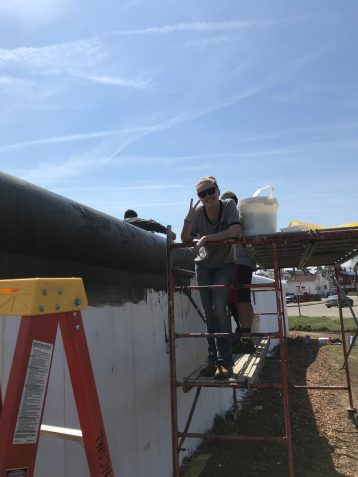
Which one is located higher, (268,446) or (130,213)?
(130,213)

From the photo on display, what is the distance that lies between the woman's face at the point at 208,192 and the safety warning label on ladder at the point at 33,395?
2.84 meters

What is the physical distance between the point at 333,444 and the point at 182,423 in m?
2.20

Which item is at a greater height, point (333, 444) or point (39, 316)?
point (39, 316)

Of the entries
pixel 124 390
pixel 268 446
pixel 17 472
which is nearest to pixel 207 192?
pixel 124 390

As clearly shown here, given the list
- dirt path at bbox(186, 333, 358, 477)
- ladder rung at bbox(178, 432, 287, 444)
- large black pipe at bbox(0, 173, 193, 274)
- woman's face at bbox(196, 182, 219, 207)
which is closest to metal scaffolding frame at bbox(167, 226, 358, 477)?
ladder rung at bbox(178, 432, 287, 444)

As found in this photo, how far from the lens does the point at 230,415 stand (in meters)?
7.26

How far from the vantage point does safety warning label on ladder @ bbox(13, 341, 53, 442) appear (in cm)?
124

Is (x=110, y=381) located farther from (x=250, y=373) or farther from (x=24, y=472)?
(x=24, y=472)

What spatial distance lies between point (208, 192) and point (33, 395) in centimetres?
293

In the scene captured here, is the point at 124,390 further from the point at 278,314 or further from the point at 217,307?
the point at 278,314

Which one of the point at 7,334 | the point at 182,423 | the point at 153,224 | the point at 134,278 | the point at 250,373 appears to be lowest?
the point at 182,423

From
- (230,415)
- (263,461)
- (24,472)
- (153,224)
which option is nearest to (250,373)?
(263,461)

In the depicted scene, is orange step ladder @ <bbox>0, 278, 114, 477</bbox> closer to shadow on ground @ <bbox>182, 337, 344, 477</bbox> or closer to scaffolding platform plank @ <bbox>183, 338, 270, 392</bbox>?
scaffolding platform plank @ <bbox>183, 338, 270, 392</bbox>

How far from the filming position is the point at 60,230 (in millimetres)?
2752
